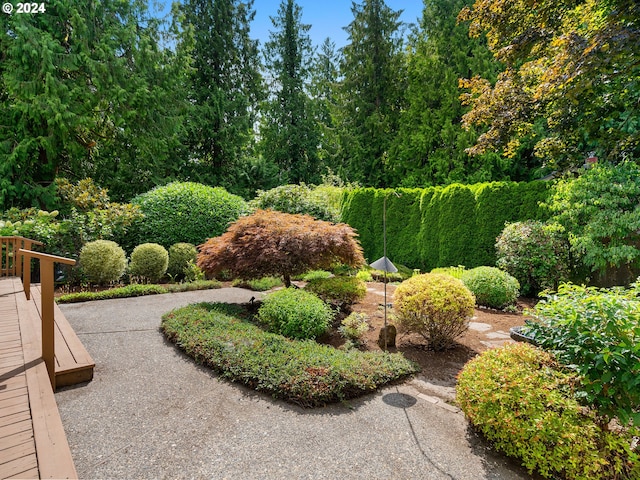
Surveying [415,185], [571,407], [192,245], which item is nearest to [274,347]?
[571,407]

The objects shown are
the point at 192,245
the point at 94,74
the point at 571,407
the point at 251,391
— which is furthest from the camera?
the point at 94,74

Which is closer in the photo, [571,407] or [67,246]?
[571,407]

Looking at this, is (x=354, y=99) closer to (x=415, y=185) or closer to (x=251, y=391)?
(x=415, y=185)

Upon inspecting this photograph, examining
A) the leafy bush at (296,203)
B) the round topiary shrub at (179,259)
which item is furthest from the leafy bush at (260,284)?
the leafy bush at (296,203)

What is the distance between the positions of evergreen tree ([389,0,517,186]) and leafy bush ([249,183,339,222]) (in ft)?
19.6

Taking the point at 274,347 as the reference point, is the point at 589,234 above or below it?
above

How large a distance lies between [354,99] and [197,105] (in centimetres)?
769

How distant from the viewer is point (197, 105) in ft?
53.5

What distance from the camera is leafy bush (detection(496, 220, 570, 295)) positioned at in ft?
20.4

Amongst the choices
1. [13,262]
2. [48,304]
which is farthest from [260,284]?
[48,304]

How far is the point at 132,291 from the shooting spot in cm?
689

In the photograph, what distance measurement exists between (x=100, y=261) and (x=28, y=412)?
19.7 feet

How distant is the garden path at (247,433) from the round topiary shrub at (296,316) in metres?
1.12

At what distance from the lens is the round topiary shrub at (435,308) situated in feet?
12.9
